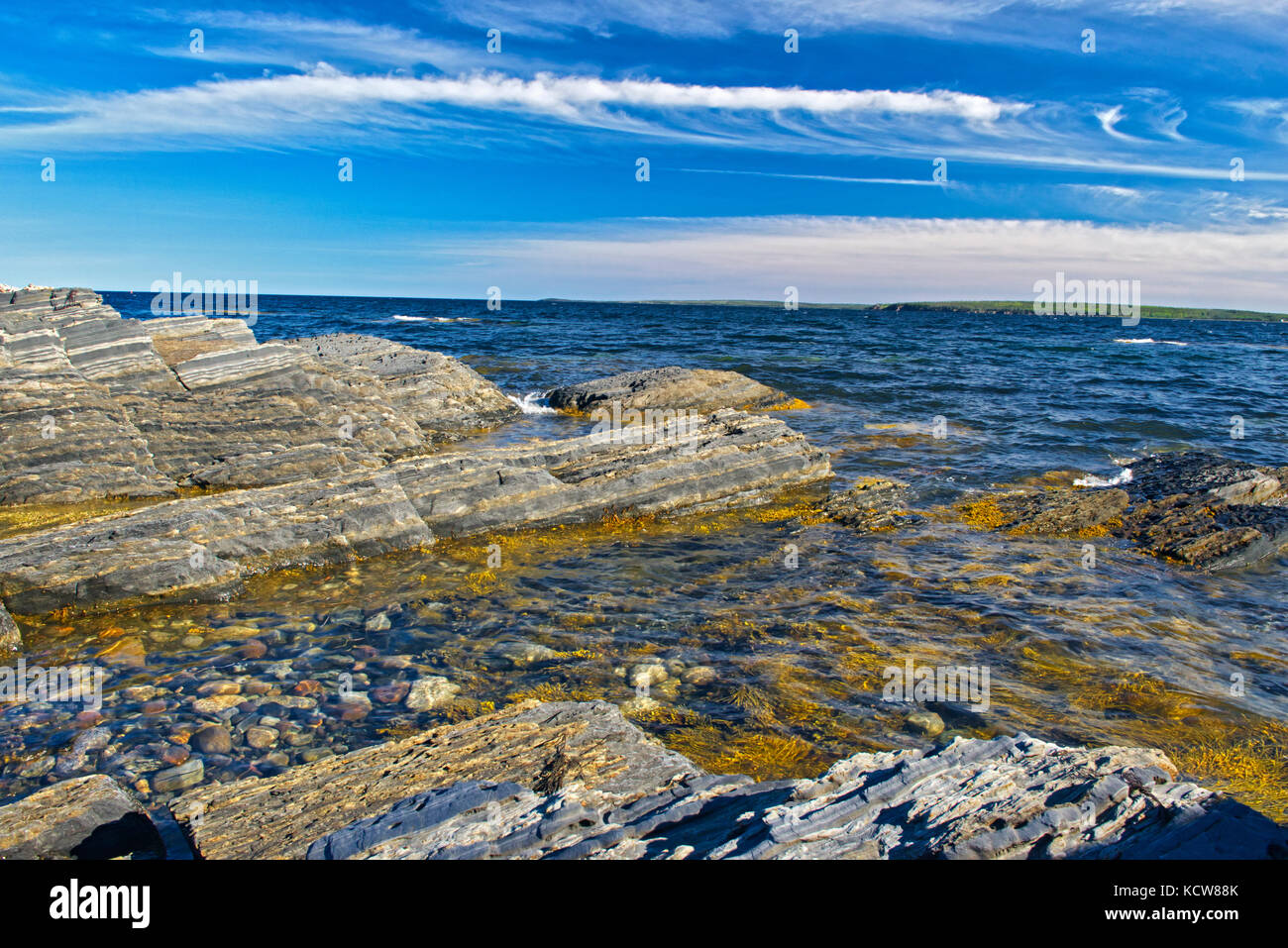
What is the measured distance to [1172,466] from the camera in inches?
628

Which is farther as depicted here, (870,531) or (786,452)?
(786,452)

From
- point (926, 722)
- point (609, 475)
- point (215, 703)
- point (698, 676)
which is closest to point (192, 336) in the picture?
point (609, 475)

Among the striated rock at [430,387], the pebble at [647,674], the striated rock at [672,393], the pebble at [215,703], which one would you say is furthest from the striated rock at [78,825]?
the striated rock at [672,393]

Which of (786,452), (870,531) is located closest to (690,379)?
(786,452)

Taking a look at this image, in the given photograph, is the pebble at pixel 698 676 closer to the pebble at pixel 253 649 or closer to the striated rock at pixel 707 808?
the striated rock at pixel 707 808

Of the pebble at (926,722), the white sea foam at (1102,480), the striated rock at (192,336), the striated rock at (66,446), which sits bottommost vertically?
the pebble at (926,722)

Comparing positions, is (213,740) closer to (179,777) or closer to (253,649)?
(179,777)

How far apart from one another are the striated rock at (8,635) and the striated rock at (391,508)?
719 mm

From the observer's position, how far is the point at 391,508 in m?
10.5

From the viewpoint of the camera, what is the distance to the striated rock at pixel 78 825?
153 inches

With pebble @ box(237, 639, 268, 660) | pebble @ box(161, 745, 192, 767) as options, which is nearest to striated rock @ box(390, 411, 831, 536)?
pebble @ box(237, 639, 268, 660)

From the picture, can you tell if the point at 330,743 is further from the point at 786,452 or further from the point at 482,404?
the point at 482,404

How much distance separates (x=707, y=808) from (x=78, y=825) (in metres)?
3.67
